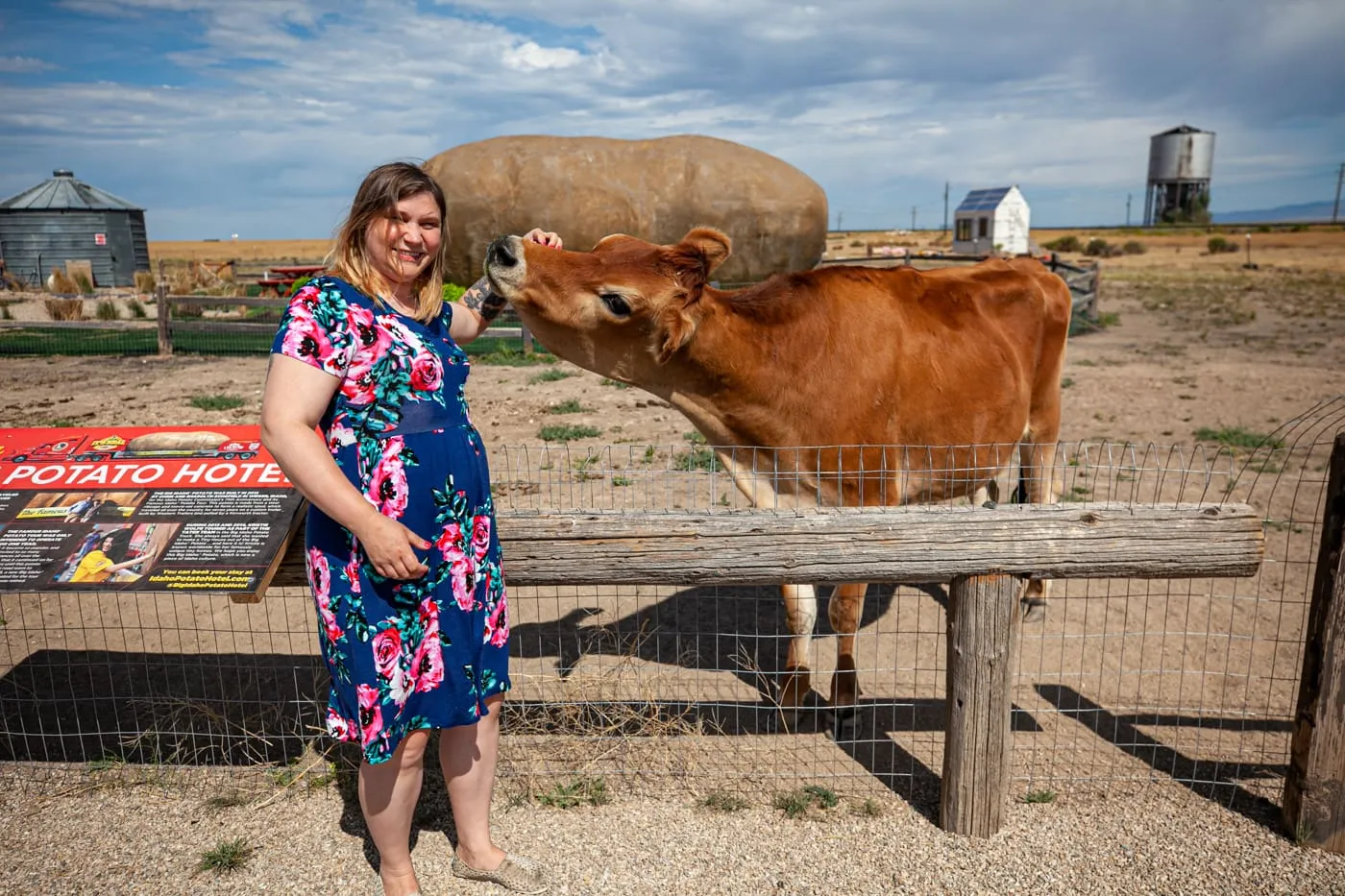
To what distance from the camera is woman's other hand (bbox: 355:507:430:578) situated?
7.96 ft

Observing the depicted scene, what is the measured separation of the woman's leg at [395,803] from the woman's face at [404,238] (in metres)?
1.38

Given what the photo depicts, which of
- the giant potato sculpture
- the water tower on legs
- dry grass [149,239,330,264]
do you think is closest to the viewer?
the giant potato sculpture

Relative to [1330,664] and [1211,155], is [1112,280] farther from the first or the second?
[1211,155]

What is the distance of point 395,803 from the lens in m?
2.81

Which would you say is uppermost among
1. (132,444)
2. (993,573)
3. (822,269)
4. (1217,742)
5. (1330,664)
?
(822,269)

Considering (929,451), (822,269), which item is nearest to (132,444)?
(822,269)

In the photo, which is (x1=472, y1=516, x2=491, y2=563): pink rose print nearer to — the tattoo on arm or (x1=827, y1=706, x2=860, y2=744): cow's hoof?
the tattoo on arm

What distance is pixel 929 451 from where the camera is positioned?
459 centimetres

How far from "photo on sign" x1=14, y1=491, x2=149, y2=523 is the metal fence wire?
3.50ft

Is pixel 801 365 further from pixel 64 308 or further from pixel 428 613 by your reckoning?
pixel 64 308

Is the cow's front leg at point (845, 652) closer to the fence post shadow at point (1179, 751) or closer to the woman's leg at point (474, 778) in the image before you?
the fence post shadow at point (1179, 751)

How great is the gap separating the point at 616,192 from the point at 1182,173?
85018 millimetres

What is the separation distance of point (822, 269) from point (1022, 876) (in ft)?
9.39

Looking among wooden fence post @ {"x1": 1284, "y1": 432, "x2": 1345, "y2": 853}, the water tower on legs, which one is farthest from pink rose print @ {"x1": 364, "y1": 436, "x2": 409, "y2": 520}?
the water tower on legs
